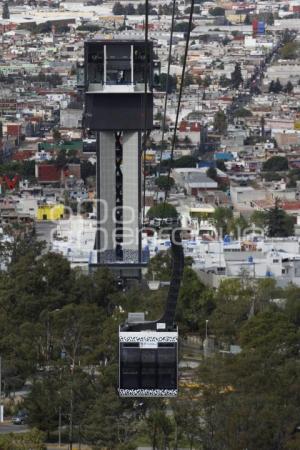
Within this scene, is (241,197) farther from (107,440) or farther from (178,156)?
(107,440)

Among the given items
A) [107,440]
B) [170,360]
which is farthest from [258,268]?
[170,360]

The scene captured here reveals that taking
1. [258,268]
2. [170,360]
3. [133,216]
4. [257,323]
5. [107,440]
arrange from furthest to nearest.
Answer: [258,268]
[133,216]
[257,323]
[107,440]
[170,360]

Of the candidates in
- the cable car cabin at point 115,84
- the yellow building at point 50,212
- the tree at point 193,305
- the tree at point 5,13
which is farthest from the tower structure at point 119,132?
the tree at point 5,13

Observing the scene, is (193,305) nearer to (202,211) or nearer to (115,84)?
(115,84)

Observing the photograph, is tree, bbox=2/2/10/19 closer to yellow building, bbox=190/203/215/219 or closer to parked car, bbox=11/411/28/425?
yellow building, bbox=190/203/215/219

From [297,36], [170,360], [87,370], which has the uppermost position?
[170,360]

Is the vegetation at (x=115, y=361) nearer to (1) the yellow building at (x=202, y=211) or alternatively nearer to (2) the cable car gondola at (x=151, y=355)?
(2) the cable car gondola at (x=151, y=355)
